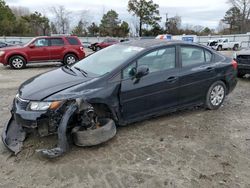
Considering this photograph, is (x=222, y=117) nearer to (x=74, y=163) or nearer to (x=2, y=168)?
(x=74, y=163)

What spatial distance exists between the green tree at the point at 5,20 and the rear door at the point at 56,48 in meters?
38.0

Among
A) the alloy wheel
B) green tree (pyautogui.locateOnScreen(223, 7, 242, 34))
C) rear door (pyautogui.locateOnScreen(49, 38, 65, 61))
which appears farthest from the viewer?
green tree (pyautogui.locateOnScreen(223, 7, 242, 34))

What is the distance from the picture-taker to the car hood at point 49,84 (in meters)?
3.77

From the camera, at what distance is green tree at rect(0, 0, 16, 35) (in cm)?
4612

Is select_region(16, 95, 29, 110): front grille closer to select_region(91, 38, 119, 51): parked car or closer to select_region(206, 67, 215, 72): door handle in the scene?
select_region(206, 67, 215, 72): door handle

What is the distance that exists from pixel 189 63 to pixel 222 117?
128cm

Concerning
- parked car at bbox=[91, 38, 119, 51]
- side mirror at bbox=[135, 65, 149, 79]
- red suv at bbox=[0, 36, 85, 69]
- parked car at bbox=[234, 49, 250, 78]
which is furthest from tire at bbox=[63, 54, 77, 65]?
parked car at bbox=[91, 38, 119, 51]

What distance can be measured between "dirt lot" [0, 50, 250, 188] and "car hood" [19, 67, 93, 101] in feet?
2.52

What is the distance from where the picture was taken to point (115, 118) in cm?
423

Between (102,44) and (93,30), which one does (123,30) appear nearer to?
(93,30)

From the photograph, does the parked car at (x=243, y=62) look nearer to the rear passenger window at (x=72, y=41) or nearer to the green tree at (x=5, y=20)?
the rear passenger window at (x=72, y=41)

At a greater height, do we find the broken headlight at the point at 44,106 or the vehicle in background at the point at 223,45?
the vehicle in background at the point at 223,45

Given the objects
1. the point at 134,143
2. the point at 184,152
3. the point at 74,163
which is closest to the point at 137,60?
the point at 134,143

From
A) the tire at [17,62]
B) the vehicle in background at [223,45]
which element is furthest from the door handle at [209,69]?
the vehicle in background at [223,45]
